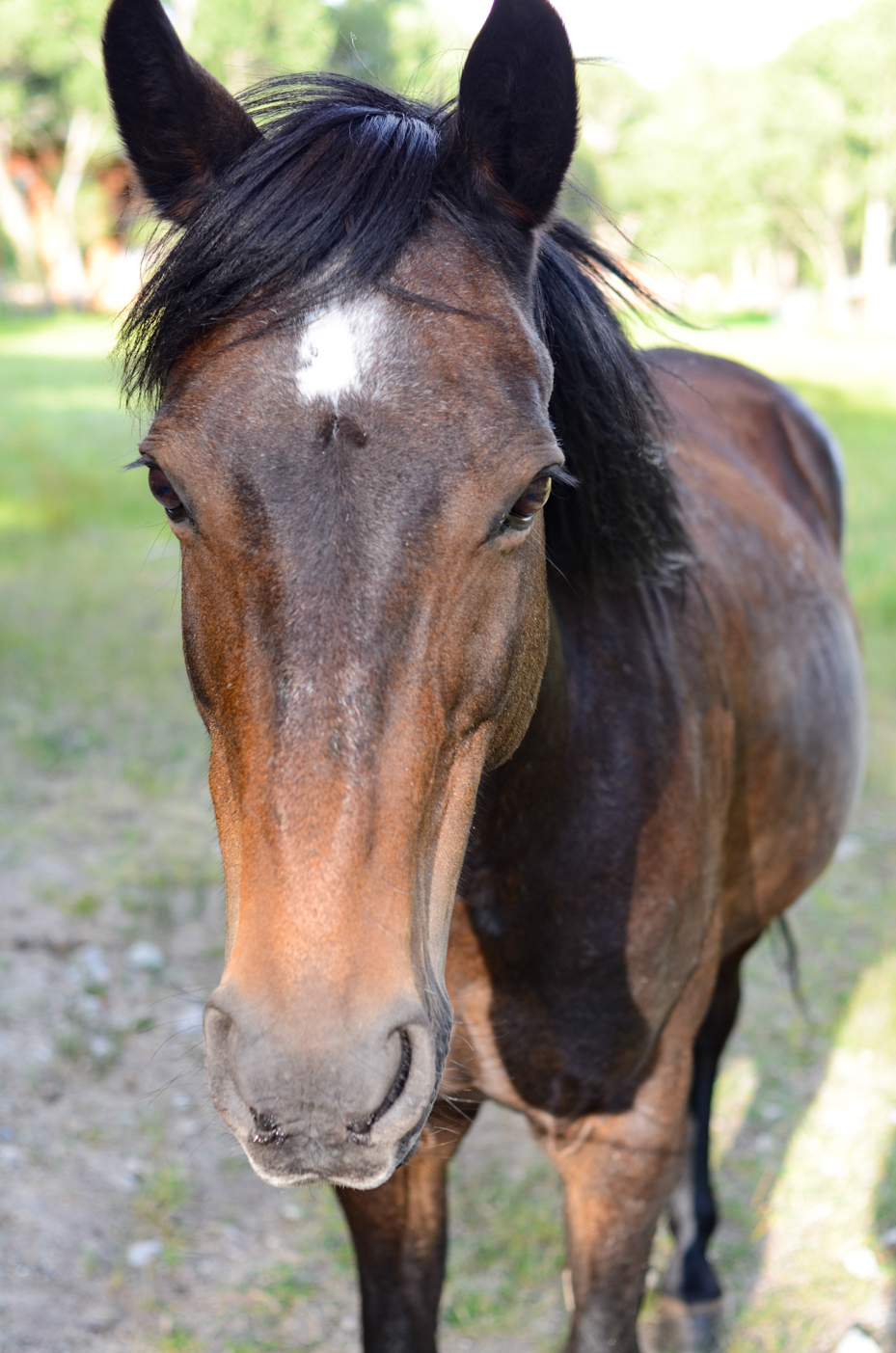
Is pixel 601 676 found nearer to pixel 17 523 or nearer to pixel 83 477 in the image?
pixel 17 523

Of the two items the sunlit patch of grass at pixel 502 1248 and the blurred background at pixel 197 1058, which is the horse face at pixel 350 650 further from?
the sunlit patch of grass at pixel 502 1248

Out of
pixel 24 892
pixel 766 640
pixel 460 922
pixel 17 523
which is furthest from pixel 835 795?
pixel 17 523

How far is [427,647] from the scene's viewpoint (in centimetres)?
Result: 128

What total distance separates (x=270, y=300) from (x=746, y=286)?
205 ft

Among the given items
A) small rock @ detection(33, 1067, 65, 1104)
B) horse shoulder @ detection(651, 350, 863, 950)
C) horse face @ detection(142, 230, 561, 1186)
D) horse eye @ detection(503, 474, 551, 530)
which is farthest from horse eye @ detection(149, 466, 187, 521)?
small rock @ detection(33, 1067, 65, 1104)

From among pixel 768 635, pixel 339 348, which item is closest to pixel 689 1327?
pixel 768 635

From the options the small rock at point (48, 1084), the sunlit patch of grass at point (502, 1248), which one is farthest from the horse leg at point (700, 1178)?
the small rock at point (48, 1084)

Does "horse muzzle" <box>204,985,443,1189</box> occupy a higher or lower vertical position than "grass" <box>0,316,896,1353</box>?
higher

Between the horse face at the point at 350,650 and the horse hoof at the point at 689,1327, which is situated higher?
the horse face at the point at 350,650

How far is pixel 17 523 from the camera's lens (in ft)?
36.2

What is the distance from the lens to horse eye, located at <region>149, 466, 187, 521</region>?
1407mm

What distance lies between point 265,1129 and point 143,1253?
2331mm

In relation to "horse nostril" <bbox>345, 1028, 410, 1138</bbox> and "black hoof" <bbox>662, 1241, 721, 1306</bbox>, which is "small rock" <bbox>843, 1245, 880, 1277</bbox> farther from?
"horse nostril" <bbox>345, 1028, 410, 1138</bbox>

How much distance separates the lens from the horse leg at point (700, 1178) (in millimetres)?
3037
